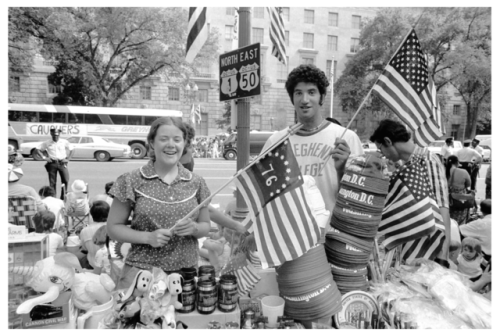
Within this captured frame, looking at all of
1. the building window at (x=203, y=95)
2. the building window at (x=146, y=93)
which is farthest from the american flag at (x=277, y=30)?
the building window at (x=203, y=95)

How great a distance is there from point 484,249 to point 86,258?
4273 millimetres

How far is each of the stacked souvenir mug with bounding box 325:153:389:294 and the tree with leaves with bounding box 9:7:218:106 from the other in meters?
24.5

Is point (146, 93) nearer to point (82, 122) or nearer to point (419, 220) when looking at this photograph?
point (82, 122)

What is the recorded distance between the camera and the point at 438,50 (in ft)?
110

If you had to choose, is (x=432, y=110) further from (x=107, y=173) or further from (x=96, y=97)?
(x=96, y=97)

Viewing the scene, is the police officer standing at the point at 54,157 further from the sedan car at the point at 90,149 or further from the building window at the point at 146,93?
the building window at the point at 146,93

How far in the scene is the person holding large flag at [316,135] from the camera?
8.29 feet

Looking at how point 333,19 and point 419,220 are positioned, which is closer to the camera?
point 419,220

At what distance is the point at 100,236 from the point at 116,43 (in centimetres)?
2503

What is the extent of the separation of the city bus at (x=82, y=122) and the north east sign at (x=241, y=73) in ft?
65.8

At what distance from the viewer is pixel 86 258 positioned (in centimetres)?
398

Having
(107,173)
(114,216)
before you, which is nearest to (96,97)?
(107,173)

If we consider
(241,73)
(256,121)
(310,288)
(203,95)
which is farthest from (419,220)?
(256,121)

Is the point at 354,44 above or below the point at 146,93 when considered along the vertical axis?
above
